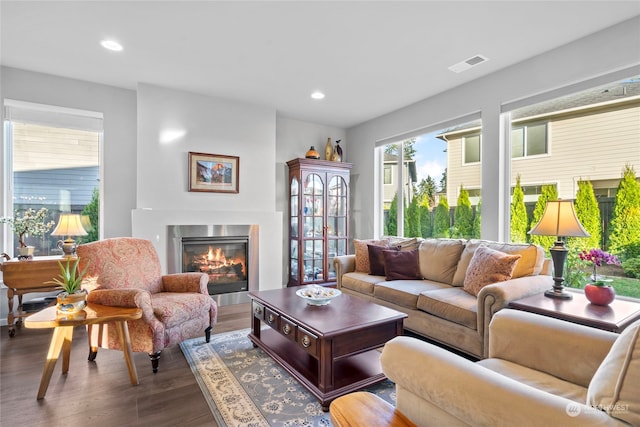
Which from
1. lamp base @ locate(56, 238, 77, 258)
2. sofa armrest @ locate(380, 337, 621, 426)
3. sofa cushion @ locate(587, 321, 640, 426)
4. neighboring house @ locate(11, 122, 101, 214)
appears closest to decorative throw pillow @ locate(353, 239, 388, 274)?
sofa armrest @ locate(380, 337, 621, 426)

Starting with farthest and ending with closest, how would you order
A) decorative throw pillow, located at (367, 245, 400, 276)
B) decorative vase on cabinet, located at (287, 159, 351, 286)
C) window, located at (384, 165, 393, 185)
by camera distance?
1. window, located at (384, 165, 393, 185)
2. decorative vase on cabinet, located at (287, 159, 351, 286)
3. decorative throw pillow, located at (367, 245, 400, 276)

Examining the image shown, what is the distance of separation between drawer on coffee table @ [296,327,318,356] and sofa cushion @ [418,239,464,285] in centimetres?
186

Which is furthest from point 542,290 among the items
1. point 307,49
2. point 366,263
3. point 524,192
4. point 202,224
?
point 202,224

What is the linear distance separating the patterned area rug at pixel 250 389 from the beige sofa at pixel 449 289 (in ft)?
2.41

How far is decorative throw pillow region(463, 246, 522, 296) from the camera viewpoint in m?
2.56

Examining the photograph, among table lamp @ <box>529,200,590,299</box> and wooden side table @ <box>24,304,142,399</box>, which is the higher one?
table lamp @ <box>529,200,590,299</box>

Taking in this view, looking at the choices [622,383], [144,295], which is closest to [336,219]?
[144,295]

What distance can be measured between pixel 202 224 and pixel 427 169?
10.4 feet

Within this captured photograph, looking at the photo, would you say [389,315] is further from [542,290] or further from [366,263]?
[366,263]

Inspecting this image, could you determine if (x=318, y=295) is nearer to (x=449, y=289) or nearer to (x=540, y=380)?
(x=449, y=289)

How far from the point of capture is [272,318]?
7.95 ft

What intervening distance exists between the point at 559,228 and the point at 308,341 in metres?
1.99

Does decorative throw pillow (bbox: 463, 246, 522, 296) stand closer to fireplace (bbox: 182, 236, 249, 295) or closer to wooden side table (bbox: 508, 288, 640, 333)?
wooden side table (bbox: 508, 288, 640, 333)

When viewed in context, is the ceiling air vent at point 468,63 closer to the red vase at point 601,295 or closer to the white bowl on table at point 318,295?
the red vase at point 601,295
